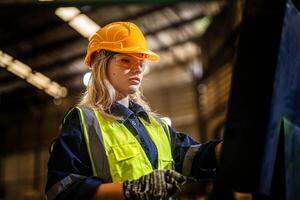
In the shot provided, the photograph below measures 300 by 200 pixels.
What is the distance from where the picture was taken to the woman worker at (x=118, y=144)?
171cm

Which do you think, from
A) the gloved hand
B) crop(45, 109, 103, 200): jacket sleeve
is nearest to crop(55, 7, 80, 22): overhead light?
crop(45, 109, 103, 200): jacket sleeve

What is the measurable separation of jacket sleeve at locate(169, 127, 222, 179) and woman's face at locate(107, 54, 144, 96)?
44 centimetres

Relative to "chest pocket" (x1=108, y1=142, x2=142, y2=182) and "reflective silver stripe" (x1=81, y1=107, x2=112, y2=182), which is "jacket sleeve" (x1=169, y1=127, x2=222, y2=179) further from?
"reflective silver stripe" (x1=81, y1=107, x2=112, y2=182)

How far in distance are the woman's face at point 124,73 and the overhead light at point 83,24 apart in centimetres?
721

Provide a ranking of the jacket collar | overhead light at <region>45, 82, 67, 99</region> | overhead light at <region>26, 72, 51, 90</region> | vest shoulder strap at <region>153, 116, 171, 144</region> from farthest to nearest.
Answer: overhead light at <region>45, 82, 67, 99</region>
overhead light at <region>26, 72, 51, 90</region>
vest shoulder strap at <region>153, 116, 171, 144</region>
the jacket collar

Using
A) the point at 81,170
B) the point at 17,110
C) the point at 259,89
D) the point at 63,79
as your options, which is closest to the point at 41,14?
the point at 63,79

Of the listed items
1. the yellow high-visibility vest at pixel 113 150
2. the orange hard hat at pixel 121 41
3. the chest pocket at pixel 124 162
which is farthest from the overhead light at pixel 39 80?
the chest pocket at pixel 124 162

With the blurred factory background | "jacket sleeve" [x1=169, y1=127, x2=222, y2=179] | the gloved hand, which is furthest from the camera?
the blurred factory background

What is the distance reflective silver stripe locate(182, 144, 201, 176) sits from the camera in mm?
2156

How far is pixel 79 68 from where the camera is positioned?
41.5ft

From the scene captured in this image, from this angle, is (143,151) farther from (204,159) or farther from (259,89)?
(259,89)

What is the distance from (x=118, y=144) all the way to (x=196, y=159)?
1.43 ft

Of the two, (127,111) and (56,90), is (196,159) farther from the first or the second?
(56,90)

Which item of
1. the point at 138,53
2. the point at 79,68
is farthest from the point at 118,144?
the point at 79,68
